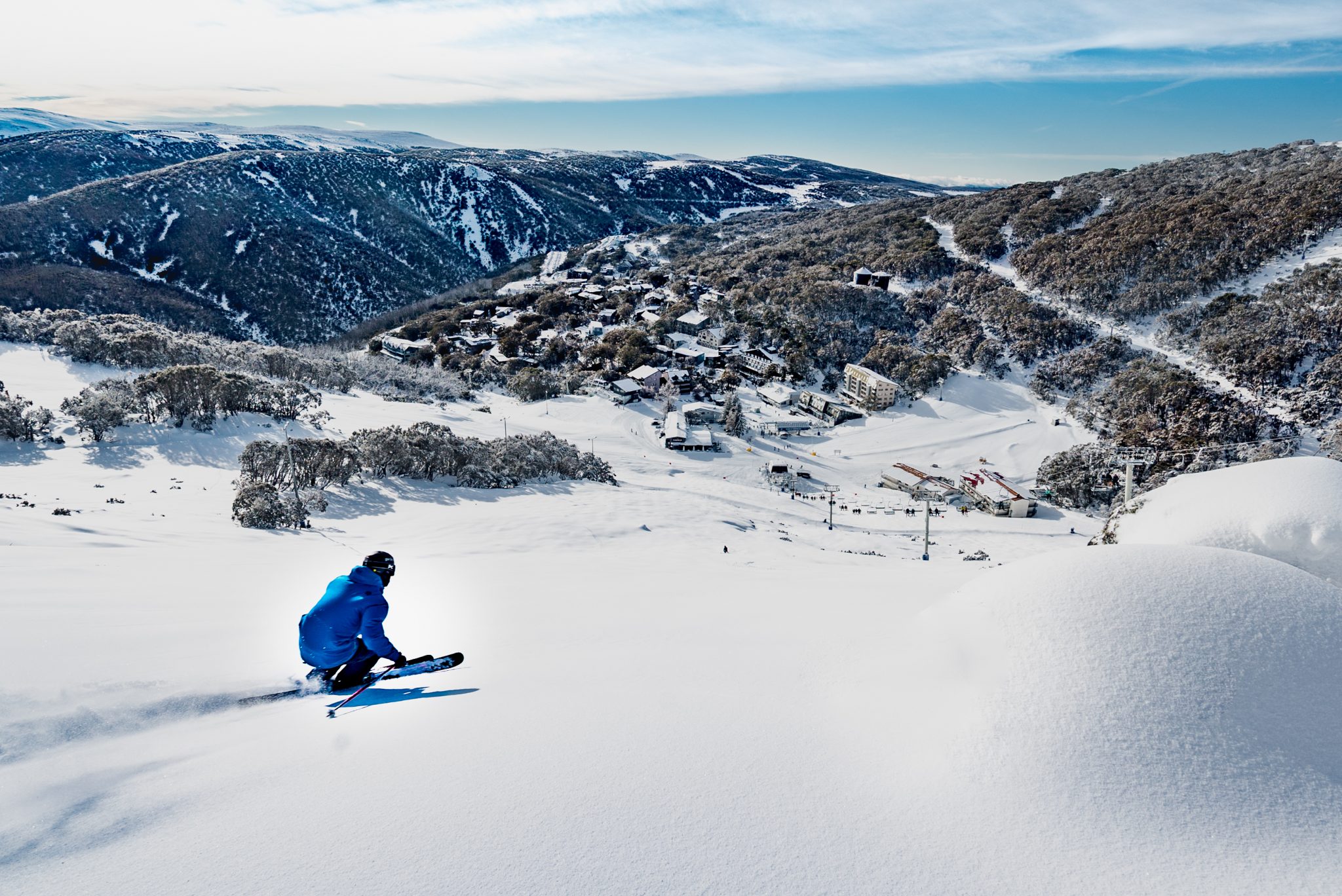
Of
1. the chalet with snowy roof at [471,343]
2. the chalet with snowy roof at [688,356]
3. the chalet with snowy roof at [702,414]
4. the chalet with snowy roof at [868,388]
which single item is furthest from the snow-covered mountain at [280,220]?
the chalet with snowy roof at [868,388]

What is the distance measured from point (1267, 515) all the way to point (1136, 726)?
744 cm

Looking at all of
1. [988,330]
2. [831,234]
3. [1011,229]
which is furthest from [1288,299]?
[831,234]

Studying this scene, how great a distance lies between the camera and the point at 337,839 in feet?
9.98

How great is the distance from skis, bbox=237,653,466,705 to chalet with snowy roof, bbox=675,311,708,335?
5833 centimetres

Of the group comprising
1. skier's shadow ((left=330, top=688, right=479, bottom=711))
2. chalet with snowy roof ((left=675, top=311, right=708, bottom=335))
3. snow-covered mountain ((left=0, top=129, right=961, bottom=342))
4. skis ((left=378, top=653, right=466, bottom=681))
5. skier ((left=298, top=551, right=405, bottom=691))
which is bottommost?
skis ((left=378, top=653, right=466, bottom=681))

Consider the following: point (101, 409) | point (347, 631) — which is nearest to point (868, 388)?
point (101, 409)

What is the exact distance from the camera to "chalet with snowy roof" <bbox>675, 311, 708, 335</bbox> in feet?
207

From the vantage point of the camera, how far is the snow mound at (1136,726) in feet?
10.7

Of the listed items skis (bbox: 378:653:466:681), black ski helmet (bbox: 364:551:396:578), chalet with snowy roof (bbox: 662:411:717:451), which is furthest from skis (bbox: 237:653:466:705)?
chalet with snowy roof (bbox: 662:411:717:451)

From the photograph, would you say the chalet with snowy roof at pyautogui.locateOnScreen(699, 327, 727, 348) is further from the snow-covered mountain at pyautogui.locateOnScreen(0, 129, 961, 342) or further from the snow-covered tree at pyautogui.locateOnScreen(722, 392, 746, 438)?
the snow-covered mountain at pyautogui.locateOnScreen(0, 129, 961, 342)

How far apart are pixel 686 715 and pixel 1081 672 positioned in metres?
2.80

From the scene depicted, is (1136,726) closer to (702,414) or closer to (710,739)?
(710,739)

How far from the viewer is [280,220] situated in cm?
11219

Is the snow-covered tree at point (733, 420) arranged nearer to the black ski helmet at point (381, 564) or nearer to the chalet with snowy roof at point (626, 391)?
the chalet with snowy roof at point (626, 391)
